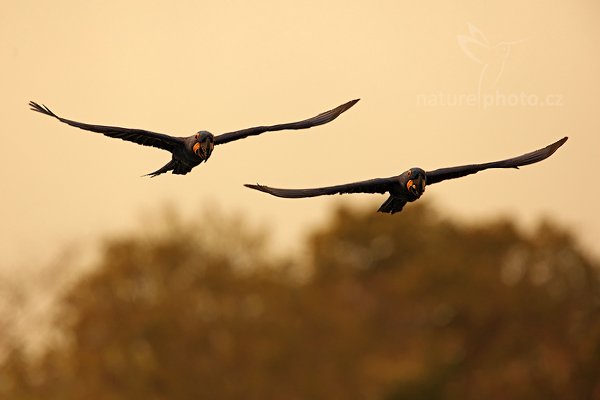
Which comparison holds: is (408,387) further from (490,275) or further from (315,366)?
(490,275)

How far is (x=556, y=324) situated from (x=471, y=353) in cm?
711

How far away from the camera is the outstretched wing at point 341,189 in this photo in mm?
10984

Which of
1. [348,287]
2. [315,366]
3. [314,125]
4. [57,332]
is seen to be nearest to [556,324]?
[348,287]

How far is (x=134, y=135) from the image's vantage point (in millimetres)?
11859

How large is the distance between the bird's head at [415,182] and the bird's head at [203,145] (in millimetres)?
1398

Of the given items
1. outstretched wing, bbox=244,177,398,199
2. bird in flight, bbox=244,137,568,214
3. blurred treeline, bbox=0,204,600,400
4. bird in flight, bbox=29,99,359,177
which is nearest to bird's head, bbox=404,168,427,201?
bird in flight, bbox=244,137,568,214

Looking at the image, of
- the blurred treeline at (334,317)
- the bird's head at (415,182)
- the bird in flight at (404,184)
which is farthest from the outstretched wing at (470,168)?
the blurred treeline at (334,317)

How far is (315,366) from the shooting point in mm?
81000

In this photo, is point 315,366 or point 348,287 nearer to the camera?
point 315,366

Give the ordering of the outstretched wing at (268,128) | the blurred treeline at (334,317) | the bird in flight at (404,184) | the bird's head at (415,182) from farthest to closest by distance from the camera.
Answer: the blurred treeline at (334,317) → the outstretched wing at (268,128) → the bird's head at (415,182) → the bird in flight at (404,184)

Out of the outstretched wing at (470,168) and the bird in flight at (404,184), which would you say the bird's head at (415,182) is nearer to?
the bird in flight at (404,184)

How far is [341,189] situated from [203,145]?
3.51 feet

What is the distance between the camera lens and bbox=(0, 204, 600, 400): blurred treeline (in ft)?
255

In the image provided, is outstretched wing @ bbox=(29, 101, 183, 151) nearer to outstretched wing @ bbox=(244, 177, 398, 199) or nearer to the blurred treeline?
outstretched wing @ bbox=(244, 177, 398, 199)
